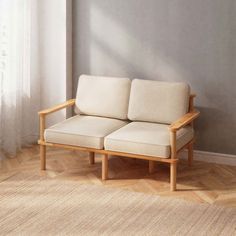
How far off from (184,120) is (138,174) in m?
0.65

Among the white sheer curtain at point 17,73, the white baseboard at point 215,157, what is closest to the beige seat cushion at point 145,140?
the white baseboard at point 215,157

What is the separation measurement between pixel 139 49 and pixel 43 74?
1050mm

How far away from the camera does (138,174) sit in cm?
486

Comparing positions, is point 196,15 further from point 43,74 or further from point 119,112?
point 43,74

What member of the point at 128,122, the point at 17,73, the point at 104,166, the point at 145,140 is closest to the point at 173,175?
the point at 145,140

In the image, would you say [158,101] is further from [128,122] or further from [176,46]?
[176,46]

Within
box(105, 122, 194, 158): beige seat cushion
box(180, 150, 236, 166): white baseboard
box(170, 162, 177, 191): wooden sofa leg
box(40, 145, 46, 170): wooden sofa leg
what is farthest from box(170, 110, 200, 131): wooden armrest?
box(40, 145, 46, 170): wooden sofa leg

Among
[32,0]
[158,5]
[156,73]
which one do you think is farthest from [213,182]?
[32,0]

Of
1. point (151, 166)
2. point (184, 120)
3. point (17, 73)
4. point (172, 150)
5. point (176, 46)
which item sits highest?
point (176, 46)

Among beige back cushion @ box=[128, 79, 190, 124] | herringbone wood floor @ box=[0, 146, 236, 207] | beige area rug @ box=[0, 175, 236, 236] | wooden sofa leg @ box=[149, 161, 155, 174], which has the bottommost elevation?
beige area rug @ box=[0, 175, 236, 236]

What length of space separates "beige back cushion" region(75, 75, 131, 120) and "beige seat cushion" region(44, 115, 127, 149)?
5.0 inches

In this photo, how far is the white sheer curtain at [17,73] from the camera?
205 inches

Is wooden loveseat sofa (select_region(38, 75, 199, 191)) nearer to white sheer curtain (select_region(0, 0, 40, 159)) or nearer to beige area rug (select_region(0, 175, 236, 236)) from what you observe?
beige area rug (select_region(0, 175, 236, 236))

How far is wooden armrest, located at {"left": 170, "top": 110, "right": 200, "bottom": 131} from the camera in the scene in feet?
14.4
